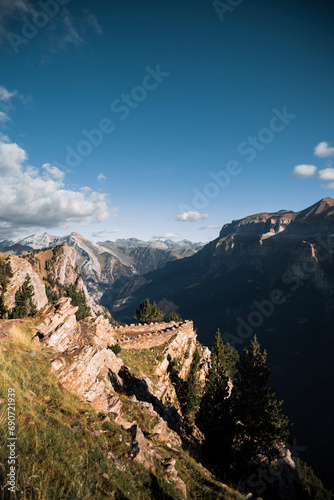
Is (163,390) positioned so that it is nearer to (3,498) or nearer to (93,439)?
(93,439)

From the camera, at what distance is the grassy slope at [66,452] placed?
6.19m

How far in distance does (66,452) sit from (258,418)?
2267cm

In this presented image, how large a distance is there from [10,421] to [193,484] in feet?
37.3

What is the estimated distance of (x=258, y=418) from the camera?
22.8 m

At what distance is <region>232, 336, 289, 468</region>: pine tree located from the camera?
22406 mm

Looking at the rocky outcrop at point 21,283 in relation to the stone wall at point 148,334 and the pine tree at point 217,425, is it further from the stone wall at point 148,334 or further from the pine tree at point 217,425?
the pine tree at point 217,425

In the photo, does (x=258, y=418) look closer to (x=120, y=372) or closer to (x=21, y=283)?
(x=120, y=372)

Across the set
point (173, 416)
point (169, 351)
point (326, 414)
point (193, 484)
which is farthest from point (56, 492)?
point (326, 414)

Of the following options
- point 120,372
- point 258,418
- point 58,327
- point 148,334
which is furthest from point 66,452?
point 148,334

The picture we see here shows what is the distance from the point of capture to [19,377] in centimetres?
1295

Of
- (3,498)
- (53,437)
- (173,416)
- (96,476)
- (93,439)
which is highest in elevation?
(3,498)

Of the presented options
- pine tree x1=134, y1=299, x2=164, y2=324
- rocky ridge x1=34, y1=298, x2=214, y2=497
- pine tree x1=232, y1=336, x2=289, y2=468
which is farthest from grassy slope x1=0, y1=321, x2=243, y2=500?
pine tree x1=134, y1=299, x2=164, y2=324

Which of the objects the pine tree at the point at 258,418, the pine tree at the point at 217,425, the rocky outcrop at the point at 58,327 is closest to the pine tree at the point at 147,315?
the rocky outcrop at the point at 58,327

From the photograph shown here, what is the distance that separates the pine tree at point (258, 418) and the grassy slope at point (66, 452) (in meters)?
11.9
